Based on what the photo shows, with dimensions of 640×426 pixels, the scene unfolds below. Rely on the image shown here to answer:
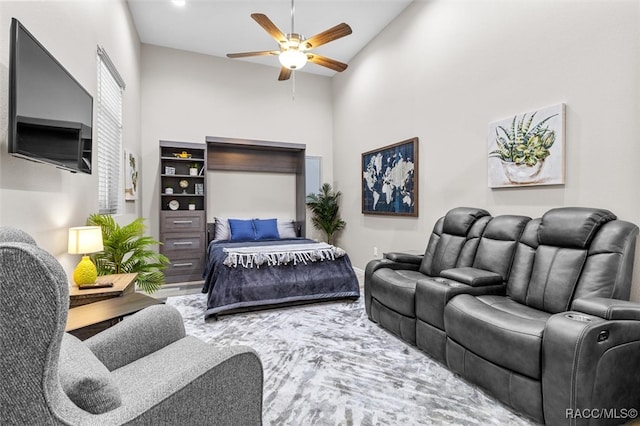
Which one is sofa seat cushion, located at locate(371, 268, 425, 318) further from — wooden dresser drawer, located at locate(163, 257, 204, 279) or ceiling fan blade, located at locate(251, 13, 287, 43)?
wooden dresser drawer, located at locate(163, 257, 204, 279)

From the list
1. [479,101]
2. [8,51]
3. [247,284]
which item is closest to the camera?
[8,51]

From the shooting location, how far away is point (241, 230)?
5.34 meters

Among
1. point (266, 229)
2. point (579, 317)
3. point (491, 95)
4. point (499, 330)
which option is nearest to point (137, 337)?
point (499, 330)

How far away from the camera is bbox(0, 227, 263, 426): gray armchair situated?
0.66m

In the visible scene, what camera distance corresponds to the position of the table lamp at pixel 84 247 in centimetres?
220

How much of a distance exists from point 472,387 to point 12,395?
7.73 ft

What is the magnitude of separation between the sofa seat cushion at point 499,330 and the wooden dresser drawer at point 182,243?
13.0 feet

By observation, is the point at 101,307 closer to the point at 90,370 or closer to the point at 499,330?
the point at 90,370

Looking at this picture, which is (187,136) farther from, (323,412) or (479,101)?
(323,412)

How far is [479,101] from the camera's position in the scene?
132 inches

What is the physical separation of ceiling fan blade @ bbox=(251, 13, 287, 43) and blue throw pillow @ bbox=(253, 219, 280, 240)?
3.05m

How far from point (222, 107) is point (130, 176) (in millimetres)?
2106

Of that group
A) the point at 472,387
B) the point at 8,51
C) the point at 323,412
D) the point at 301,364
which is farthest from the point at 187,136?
the point at 472,387

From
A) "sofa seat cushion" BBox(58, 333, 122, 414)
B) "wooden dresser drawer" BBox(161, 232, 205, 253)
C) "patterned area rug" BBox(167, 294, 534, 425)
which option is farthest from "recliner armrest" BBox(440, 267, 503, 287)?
"wooden dresser drawer" BBox(161, 232, 205, 253)
